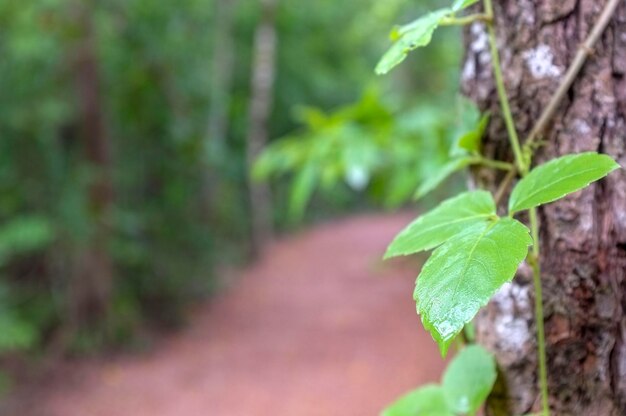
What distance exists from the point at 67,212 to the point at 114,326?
5.76ft

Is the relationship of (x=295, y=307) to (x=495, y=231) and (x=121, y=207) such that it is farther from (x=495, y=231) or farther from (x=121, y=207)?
(x=495, y=231)

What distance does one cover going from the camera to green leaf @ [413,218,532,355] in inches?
23.4

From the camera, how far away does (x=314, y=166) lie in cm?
235

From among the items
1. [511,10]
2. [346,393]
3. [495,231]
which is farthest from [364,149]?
[346,393]

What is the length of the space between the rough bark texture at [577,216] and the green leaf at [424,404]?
0.39 ft

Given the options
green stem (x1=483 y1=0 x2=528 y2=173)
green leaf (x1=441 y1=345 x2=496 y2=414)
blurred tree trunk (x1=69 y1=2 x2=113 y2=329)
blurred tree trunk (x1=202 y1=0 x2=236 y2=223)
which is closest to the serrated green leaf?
green stem (x1=483 y1=0 x2=528 y2=173)

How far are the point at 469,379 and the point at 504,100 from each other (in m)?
0.41

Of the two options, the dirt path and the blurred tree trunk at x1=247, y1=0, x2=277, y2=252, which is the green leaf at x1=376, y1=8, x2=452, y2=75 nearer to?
the dirt path

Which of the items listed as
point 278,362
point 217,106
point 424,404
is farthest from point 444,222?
point 217,106

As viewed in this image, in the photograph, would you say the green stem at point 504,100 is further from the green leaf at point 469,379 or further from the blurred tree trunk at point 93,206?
the blurred tree trunk at point 93,206

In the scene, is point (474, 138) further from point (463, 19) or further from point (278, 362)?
point (278, 362)

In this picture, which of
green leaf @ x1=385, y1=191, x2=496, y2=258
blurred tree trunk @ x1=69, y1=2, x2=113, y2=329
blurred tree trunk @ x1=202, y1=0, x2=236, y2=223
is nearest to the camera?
green leaf @ x1=385, y1=191, x2=496, y2=258

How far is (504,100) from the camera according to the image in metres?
0.88

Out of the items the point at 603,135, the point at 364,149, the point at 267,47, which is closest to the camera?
the point at 603,135
